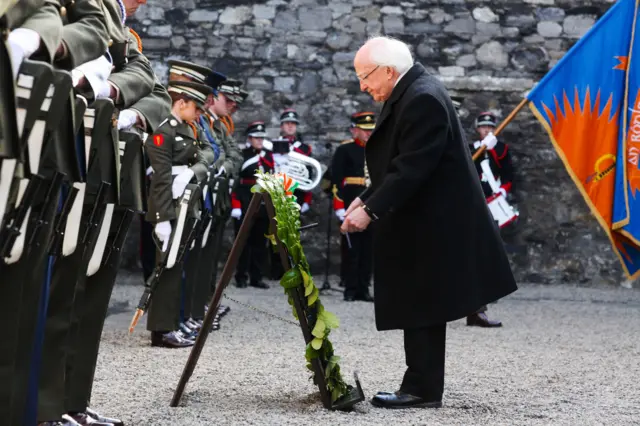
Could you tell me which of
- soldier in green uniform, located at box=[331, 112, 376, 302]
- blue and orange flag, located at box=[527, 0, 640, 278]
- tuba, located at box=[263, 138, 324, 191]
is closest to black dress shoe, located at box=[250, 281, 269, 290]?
soldier in green uniform, located at box=[331, 112, 376, 302]

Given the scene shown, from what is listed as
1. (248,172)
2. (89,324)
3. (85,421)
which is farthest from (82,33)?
(248,172)

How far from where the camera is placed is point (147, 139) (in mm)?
6773

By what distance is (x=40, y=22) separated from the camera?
2918 millimetres

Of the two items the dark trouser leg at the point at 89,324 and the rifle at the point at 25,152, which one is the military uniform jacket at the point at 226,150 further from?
the rifle at the point at 25,152

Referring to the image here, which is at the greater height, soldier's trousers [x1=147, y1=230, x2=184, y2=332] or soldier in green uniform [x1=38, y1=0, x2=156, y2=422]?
soldier in green uniform [x1=38, y1=0, x2=156, y2=422]

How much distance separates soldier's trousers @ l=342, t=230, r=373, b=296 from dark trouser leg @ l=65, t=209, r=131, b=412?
758 cm

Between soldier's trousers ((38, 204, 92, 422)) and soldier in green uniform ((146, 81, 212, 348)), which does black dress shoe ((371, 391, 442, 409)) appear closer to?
soldier's trousers ((38, 204, 92, 422))

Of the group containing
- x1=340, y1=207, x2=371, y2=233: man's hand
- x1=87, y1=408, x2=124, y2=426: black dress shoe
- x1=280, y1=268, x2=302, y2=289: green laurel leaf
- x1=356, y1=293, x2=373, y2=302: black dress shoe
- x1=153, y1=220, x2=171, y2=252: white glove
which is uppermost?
x1=340, y1=207, x2=371, y2=233: man's hand

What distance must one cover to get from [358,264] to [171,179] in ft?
16.4

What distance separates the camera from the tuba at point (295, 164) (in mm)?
12531

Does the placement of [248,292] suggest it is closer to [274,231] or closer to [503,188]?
[503,188]

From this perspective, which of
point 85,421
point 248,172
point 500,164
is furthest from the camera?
point 248,172

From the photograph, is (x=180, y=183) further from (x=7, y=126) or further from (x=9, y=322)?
(x=7, y=126)

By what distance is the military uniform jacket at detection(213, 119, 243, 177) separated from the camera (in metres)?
9.24
